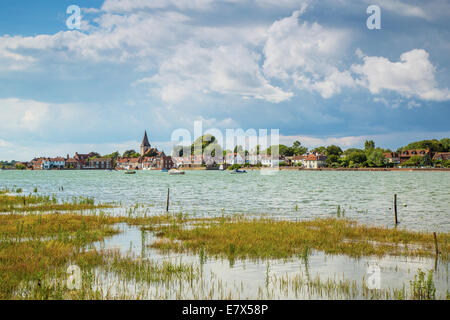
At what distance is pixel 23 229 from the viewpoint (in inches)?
855

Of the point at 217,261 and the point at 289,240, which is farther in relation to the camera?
the point at 289,240

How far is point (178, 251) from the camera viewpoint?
17.4 metres

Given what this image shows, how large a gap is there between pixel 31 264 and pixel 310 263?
1146cm

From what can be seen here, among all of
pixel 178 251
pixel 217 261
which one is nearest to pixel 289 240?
pixel 217 261

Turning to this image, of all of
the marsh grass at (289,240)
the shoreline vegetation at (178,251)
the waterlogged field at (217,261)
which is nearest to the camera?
the shoreline vegetation at (178,251)

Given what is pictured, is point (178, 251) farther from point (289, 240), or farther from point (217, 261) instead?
point (289, 240)

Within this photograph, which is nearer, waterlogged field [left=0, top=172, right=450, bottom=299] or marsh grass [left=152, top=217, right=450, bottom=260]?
waterlogged field [left=0, top=172, right=450, bottom=299]

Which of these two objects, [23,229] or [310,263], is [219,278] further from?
[23,229]

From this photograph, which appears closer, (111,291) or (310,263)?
(111,291)

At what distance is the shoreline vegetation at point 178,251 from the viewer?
11.6 m

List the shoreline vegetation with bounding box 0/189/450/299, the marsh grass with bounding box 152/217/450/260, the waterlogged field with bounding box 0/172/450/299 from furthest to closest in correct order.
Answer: the marsh grass with bounding box 152/217/450/260 → the waterlogged field with bounding box 0/172/450/299 → the shoreline vegetation with bounding box 0/189/450/299

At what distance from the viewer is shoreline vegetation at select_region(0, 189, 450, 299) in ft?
38.0

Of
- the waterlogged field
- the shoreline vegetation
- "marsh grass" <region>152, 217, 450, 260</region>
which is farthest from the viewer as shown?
"marsh grass" <region>152, 217, 450, 260</region>
